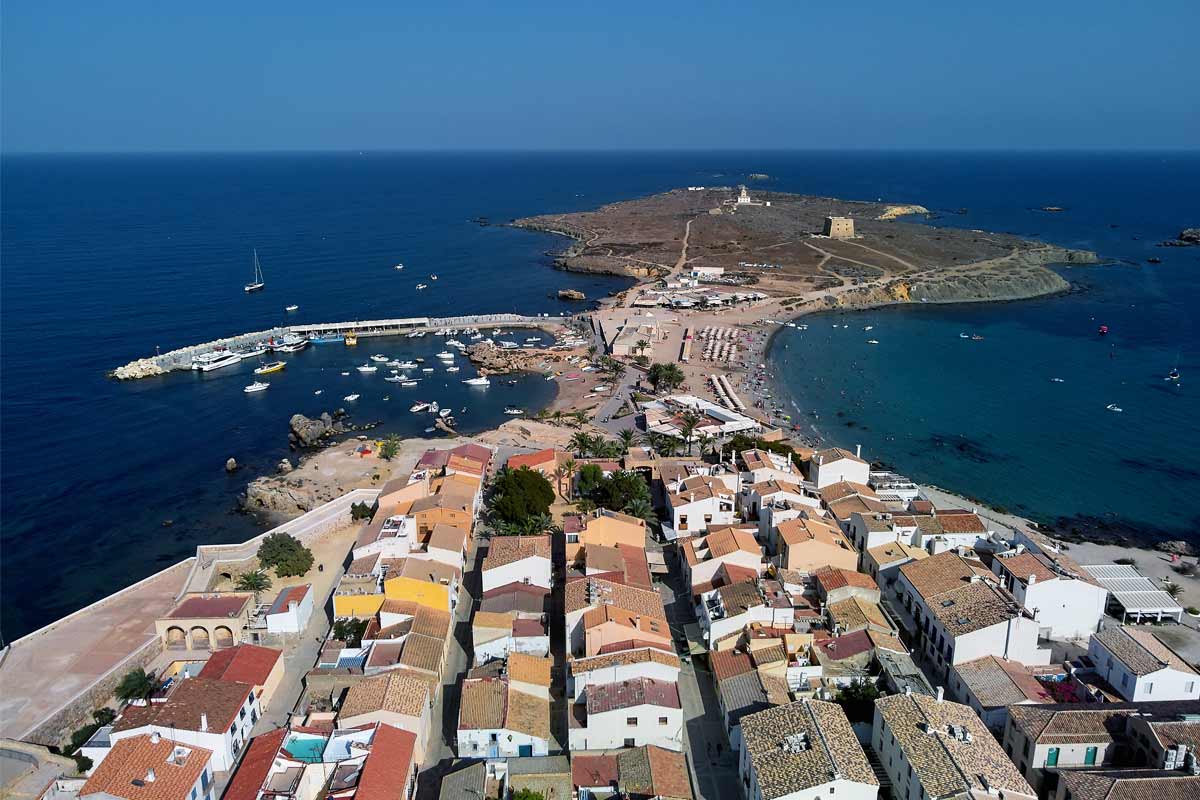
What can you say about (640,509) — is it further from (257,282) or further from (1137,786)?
(257,282)

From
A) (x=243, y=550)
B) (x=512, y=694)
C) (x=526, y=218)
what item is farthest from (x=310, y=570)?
(x=526, y=218)

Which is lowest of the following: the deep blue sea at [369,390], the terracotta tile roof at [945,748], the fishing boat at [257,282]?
the deep blue sea at [369,390]

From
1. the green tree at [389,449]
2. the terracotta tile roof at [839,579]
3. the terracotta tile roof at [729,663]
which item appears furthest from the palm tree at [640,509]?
the green tree at [389,449]

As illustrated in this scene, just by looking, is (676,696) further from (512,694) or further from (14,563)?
(14,563)

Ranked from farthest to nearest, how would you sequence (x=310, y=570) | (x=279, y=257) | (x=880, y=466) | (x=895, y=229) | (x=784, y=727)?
(x=895, y=229)
(x=279, y=257)
(x=880, y=466)
(x=310, y=570)
(x=784, y=727)

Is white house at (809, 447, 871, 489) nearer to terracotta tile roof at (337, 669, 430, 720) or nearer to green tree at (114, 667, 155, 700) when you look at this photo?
terracotta tile roof at (337, 669, 430, 720)

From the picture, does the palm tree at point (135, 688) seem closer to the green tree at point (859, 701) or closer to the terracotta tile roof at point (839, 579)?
the green tree at point (859, 701)
